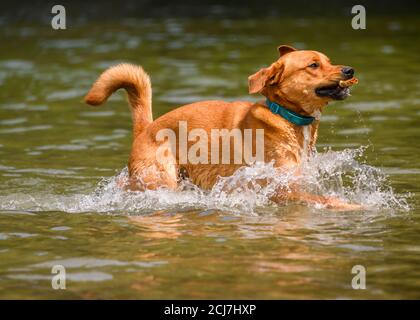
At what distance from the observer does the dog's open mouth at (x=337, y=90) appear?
25.4 ft

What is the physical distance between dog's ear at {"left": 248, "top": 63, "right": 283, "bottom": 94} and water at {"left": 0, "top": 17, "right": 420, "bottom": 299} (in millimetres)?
654

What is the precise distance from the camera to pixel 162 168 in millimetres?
8047

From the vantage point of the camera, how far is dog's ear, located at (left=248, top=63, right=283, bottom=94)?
7895mm

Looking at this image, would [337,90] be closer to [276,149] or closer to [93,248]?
[276,149]

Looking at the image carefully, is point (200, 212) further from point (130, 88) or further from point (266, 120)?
point (130, 88)

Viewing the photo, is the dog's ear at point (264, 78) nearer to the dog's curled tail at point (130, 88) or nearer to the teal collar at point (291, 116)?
the teal collar at point (291, 116)

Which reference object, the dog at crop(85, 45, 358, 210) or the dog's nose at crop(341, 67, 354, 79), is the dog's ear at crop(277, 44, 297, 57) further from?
the dog's nose at crop(341, 67, 354, 79)

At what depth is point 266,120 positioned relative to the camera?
7.97 m

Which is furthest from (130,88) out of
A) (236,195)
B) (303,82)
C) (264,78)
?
(303,82)

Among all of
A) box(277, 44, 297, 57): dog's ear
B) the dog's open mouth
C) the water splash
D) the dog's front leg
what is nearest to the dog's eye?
the dog's open mouth

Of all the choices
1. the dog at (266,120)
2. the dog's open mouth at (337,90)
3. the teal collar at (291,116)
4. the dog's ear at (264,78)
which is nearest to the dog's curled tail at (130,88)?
the dog at (266,120)

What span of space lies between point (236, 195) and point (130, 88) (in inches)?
52.3

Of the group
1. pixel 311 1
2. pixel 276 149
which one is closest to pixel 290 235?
pixel 276 149
